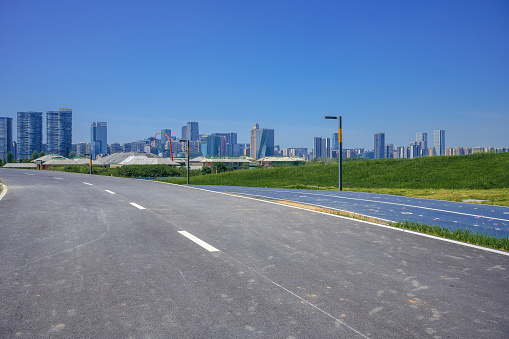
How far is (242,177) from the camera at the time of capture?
41.5 meters

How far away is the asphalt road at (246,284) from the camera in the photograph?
3416mm

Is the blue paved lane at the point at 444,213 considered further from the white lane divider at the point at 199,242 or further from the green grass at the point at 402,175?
the green grass at the point at 402,175

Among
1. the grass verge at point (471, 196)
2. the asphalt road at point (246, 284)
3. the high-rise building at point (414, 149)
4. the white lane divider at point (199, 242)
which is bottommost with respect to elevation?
the asphalt road at point (246, 284)

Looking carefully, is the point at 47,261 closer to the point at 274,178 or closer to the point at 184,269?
the point at 184,269

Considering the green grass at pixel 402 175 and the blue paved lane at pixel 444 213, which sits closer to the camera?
the blue paved lane at pixel 444 213

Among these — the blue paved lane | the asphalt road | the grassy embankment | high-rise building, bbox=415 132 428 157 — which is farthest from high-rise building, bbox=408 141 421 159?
the asphalt road

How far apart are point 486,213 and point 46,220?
40.5 feet

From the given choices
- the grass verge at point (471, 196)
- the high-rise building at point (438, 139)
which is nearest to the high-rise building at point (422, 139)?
the high-rise building at point (438, 139)

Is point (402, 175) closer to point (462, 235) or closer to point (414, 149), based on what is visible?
point (462, 235)

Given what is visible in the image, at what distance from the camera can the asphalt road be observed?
342cm

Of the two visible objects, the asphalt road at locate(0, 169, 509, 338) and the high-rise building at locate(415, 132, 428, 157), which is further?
the high-rise building at locate(415, 132, 428, 157)

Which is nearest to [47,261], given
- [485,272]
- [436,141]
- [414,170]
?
[485,272]

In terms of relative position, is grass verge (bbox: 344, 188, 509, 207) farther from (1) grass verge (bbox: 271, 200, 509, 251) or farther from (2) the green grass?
(1) grass verge (bbox: 271, 200, 509, 251)

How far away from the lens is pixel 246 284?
4.52 m
